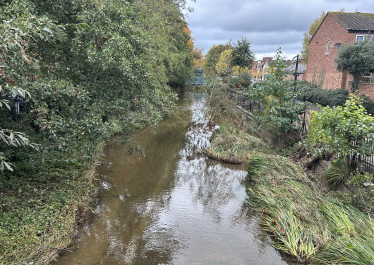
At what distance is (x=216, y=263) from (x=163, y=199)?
Answer: 3.20m

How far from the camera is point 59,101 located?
5711mm

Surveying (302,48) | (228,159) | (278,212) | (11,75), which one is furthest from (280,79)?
(302,48)

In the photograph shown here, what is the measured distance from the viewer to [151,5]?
47.8ft

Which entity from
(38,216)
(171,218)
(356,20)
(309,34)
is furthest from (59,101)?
(309,34)

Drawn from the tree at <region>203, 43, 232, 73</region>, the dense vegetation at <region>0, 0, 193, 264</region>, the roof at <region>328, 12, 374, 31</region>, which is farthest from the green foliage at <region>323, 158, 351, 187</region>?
the roof at <region>328, 12, 374, 31</region>

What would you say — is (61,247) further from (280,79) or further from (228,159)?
(280,79)

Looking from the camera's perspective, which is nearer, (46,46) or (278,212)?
(46,46)

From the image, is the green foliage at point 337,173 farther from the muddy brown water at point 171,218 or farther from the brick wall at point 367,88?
the brick wall at point 367,88

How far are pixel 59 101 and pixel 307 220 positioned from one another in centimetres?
624

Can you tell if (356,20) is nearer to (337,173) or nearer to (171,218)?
(337,173)

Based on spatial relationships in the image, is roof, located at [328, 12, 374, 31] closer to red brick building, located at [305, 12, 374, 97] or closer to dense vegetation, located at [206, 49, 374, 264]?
red brick building, located at [305, 12, 374, 97]

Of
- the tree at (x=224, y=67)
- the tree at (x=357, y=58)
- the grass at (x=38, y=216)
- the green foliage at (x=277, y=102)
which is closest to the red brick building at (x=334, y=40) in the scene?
the tree at (x=357, y=58)

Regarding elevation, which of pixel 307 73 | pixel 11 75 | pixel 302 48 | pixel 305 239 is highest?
pixel 302 48

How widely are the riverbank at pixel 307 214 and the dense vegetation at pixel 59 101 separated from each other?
4133 millimetres
